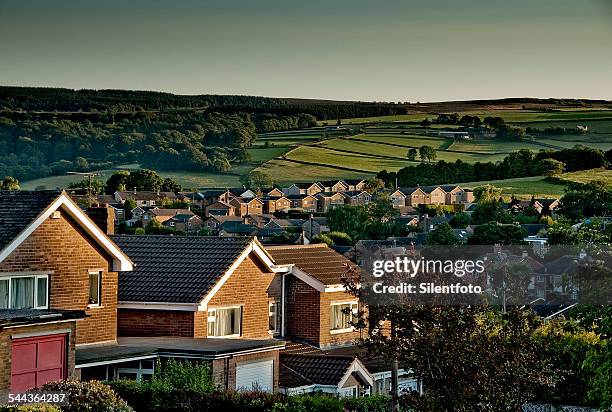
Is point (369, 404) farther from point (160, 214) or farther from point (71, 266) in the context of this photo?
point (160, 214)

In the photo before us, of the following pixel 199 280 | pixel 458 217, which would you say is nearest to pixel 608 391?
pixel 199 280

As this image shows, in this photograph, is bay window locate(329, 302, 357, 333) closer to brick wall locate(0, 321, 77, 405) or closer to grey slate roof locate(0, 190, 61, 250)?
grey slate roof locate(0, 190, 61, 250)

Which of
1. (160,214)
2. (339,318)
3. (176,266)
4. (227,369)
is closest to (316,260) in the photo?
(339,318)

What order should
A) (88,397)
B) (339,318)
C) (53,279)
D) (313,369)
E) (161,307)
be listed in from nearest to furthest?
(88,397)
(53,279)
(161,307)
(313,369)
(339,318)

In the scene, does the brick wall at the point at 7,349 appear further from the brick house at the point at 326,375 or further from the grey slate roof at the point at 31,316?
the brick house at the point at 326,375

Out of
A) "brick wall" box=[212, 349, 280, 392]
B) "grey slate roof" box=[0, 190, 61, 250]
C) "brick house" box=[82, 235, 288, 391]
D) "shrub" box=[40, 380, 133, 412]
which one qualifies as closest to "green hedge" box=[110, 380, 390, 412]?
"shrub" box=[40, 380, 133, 412]
